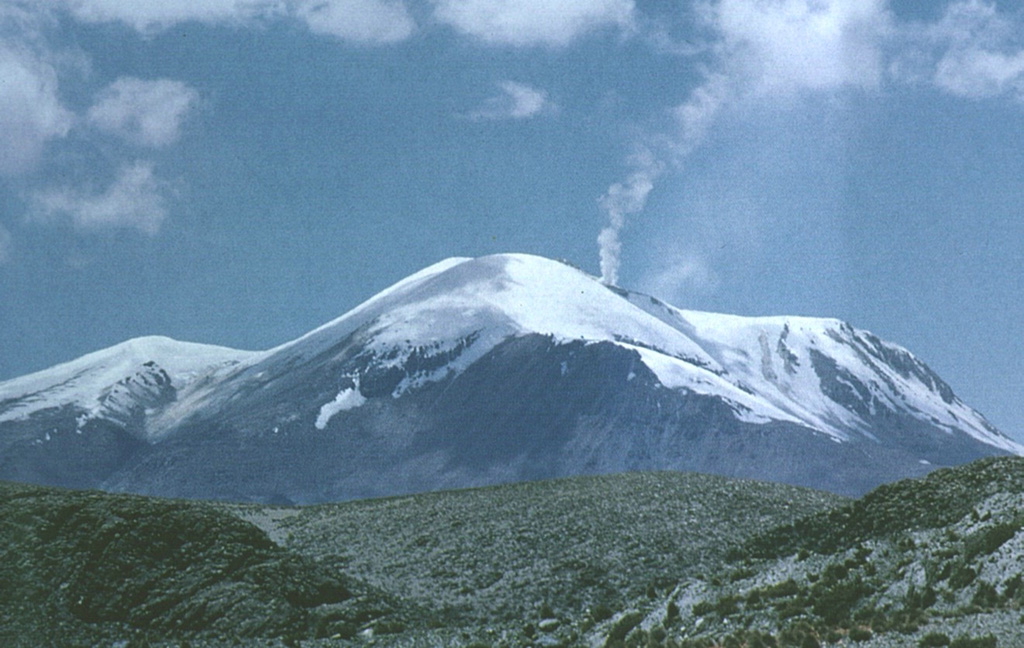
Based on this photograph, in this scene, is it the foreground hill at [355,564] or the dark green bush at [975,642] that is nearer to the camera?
the dark green bush at [975,642]

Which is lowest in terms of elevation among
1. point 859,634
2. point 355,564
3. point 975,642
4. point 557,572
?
point 859,634

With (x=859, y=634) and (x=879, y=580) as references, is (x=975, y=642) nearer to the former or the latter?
(x=859, y=634)

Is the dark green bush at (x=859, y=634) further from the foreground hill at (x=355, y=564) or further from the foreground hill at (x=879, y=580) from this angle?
the foreground hill at (x=355, y=564)

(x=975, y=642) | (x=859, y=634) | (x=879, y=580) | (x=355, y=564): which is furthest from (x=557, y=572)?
(x=975, y=642)

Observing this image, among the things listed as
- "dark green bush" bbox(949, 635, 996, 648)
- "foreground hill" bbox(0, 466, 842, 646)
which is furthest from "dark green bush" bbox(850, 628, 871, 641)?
"foreground hill" bbox(0, 466, 842, 646)

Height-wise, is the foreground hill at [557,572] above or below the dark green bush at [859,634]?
above

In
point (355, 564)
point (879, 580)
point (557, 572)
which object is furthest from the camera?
point (355, 564)

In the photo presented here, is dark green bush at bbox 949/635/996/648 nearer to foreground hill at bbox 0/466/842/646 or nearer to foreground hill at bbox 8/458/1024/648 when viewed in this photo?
foreground hill at bbox 8/458/1024/648

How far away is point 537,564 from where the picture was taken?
61.9 metres

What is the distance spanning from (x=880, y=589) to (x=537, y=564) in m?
22.3

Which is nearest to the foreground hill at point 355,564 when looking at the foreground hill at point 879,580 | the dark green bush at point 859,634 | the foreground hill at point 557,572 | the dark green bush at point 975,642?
the foreground hill at point 557,572

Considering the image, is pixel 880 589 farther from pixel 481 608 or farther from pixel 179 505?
pixel 179 505

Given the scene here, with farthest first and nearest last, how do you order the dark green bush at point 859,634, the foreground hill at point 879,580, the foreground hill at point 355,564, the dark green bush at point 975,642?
the foreground hill at point 355,564, the foreground hill at point 879,580, the dark green bush at point 859,634, the dark green bush at point 975,642

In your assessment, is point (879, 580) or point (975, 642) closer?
point (975, 642)
